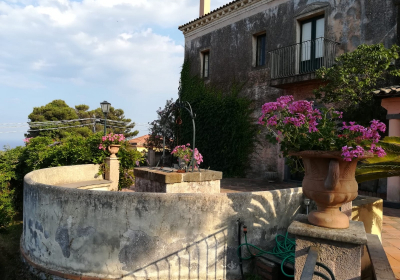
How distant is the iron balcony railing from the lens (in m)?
10.4

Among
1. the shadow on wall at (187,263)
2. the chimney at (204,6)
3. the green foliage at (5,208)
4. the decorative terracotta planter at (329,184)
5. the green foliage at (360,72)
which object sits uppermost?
the chimney at (204,6)

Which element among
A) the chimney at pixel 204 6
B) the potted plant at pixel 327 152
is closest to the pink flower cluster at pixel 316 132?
the potted plant at pixel 327 152

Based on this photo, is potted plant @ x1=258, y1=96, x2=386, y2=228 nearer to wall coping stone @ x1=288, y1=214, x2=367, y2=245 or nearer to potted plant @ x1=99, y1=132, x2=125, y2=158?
wall coping stone @ x1=288, y1=214, x2=367, y2=245

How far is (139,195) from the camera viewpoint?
3938 mm

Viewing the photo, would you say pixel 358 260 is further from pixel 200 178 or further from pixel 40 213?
pixel 200 178

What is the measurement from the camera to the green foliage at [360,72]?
8125 millimetres

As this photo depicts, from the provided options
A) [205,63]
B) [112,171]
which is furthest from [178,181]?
[205,63]

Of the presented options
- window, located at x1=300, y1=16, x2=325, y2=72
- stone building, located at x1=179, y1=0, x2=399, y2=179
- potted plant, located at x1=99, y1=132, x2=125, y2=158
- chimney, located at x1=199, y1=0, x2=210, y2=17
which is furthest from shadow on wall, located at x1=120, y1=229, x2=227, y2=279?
chimney, located at x1=199, y1=0, x2=210, y2=17

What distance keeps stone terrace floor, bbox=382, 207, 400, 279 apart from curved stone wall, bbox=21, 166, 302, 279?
156 centimetres

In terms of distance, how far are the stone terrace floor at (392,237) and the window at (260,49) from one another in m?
8.13

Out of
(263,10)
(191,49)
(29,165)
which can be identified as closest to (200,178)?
(29,165)

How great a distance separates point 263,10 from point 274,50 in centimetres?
234

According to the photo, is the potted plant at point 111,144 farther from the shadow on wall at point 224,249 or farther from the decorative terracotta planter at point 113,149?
the shadow on wall at point 224,249

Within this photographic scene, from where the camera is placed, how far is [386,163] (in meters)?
3.85
